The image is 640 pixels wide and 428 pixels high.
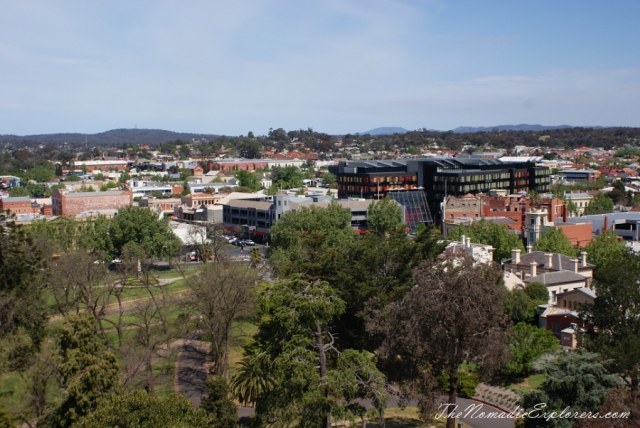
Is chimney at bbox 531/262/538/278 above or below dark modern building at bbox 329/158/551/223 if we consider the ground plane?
below

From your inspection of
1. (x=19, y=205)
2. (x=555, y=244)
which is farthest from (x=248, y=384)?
(x=19, y=205)

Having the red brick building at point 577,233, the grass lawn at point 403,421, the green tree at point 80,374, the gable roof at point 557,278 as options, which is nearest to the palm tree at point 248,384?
the grass lawn at point 403,421

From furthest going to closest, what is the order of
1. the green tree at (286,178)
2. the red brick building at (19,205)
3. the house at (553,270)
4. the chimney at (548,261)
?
the green tree at (286,178), the red brick building at (19,205), the chimney at (548,261), the house at (553,270)

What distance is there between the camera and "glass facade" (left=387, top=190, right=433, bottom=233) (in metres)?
62.9

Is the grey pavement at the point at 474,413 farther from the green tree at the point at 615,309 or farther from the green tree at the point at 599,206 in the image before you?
the green tree at the point at 599,206

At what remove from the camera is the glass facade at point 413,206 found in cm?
6288

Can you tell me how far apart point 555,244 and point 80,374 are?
104ft

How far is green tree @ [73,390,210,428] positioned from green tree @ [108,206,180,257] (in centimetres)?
3448

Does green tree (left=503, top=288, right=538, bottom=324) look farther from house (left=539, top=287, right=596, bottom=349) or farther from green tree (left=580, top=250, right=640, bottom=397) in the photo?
green tree (left=580, top=250, right=640, bottom=397)

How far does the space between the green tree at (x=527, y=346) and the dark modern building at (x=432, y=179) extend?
39.7 m

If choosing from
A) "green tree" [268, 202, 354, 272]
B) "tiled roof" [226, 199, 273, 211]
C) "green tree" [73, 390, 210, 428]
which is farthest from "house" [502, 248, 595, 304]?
"tiled roof" [226, 199, 273, 211]

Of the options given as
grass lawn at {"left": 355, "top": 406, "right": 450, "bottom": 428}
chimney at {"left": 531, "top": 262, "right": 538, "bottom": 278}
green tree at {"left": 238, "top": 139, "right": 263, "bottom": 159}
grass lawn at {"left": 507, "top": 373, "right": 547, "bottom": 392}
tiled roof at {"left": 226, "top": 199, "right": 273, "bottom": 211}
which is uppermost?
green tree at {"left": 238, "top": 139, "right": 263, "bottom": 159}

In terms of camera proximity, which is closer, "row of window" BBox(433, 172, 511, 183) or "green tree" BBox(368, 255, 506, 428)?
"green tree" BBox(368, 255, 506, 428)

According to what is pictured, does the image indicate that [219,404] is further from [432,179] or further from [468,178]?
[432,179]
